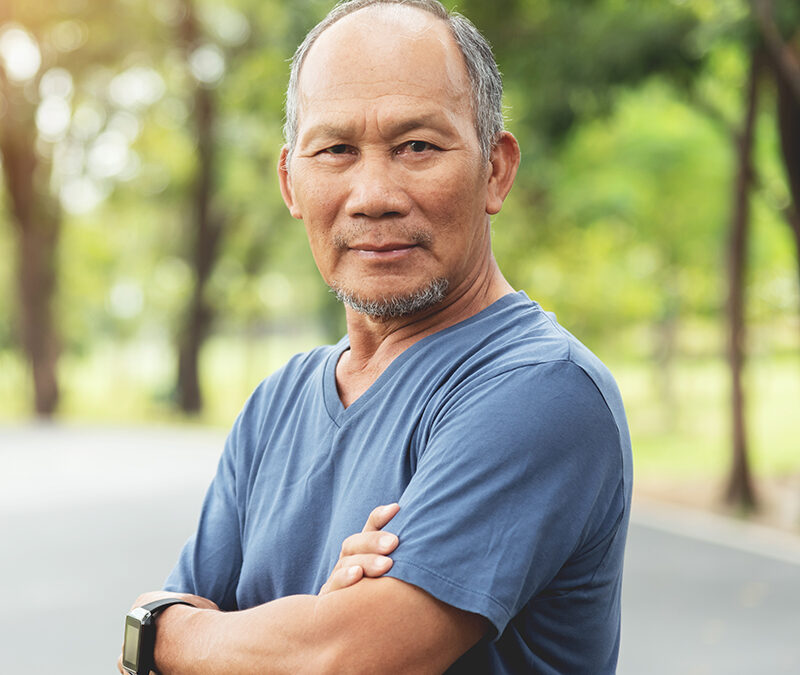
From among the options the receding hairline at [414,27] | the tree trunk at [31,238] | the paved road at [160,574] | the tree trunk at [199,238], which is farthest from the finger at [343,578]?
the tree trunk at [199,238]

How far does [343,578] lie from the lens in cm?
174

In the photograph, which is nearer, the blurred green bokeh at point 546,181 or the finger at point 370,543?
the finger at point 370,543

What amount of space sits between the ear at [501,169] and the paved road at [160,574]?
13.7ft

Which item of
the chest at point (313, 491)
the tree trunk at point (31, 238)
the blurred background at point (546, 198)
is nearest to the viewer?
the chest at point (313, 491)

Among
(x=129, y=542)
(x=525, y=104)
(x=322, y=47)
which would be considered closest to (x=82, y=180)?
(x=525, y=104)

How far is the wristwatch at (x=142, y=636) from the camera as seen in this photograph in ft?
6.75

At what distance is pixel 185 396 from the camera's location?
25250mm

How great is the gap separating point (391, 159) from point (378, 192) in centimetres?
7

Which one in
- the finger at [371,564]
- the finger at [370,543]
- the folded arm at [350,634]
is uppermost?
the finger at [370,543]

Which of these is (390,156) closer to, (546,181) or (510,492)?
(510,492)

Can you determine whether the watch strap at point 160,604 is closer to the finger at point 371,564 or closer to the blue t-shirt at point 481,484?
the blue t-shirt at point 481,484

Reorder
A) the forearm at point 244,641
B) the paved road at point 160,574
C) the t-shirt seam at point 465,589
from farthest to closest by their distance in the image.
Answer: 1. the paved road at point 160,574
2. the forearm at point 244,641
3. the t-shirt seam at point 465,589

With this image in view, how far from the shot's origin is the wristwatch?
6.75 ft

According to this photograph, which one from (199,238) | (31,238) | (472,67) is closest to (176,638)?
(472,67)
